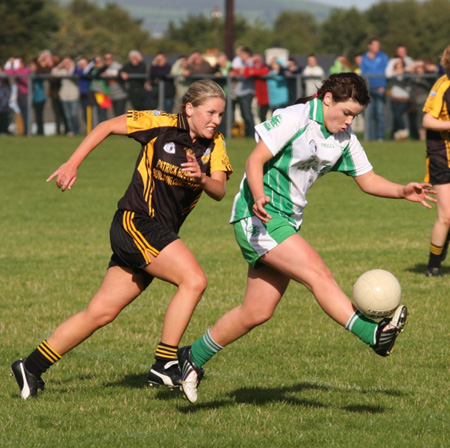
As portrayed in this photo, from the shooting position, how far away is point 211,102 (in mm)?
5418

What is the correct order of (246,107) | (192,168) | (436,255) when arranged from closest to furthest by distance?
1. (192,168)
2. (436,255)
3. (246,107)

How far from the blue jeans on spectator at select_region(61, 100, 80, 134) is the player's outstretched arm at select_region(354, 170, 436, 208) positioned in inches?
861

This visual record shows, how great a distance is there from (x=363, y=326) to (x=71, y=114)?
75.1 feet

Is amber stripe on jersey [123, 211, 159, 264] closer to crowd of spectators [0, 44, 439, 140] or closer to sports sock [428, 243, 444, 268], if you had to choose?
sports sock [428, 243, 444, 268]

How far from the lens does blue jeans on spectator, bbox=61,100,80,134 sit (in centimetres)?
2673

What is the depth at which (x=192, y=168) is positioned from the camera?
16.7ft

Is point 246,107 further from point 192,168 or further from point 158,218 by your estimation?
point 192,168

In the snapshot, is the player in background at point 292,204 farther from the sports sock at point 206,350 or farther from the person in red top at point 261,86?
the person in red top at point 261,86

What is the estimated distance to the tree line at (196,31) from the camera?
239 feet

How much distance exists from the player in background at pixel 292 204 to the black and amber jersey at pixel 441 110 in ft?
11.9

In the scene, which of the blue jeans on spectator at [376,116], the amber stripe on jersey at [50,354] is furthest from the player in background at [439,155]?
the blue jeans on spectator at [376,116]

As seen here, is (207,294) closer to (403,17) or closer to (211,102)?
(211,102)

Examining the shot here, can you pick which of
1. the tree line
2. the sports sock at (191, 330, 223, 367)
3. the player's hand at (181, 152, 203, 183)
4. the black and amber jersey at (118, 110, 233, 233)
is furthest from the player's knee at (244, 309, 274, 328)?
the tree line

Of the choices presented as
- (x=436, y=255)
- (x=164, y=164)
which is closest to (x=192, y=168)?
(x=164, y=164)
